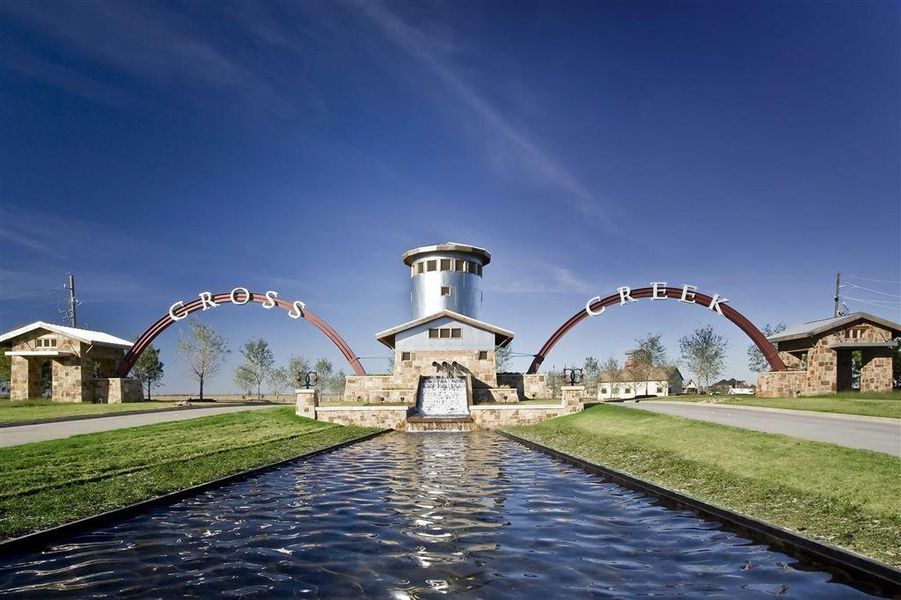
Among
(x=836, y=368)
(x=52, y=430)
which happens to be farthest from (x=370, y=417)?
(x=836, y=368)

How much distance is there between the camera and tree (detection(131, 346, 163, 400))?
62719 millimetres

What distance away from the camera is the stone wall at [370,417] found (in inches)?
1129

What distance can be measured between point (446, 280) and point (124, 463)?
114 feet

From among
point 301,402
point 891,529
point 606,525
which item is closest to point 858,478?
point 891,529

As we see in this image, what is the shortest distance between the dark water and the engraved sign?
20588mm

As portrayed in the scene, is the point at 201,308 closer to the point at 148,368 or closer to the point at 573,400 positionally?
the point at 148,368

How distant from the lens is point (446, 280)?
47125 mm

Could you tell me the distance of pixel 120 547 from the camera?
308 inches

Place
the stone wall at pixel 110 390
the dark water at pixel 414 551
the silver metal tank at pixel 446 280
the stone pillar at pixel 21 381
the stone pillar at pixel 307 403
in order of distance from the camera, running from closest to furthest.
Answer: the dark water at pixel 414 551, the stone pillar at pixel 307 403, the stone wall at pixel 110 390, the stone pillar at pixel 21 381, the silver metal tank at pixel 446 280

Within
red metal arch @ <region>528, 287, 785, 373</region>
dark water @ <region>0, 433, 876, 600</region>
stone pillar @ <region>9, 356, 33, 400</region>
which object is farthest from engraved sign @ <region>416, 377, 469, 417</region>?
stone pillar @ <region>9, 356, 33, 400</region>

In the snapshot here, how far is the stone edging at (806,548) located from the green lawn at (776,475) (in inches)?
9.8

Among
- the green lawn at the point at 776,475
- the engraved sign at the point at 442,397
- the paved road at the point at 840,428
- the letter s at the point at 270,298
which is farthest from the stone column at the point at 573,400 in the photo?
the letter s at the point at 270,298

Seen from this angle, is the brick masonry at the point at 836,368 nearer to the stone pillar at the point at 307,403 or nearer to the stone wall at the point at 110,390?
the stone pillar at the point at 307,403

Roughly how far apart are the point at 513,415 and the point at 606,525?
818 inches
